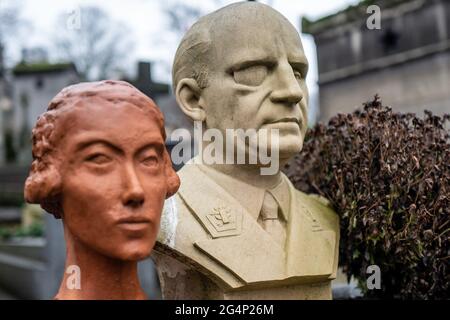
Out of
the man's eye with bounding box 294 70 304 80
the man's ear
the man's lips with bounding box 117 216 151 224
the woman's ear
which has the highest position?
the man's eye with bounding box 294 70 304 80

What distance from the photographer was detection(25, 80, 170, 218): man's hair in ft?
6.91

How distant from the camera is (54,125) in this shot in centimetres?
212

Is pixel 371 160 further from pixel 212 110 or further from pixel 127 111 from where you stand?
pixel 127 111

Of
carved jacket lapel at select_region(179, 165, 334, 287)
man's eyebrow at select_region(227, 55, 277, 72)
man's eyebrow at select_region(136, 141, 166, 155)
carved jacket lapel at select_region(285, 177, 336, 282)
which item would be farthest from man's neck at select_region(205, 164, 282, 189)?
man's eyebrow at select_region(136, 141, 166, 155)

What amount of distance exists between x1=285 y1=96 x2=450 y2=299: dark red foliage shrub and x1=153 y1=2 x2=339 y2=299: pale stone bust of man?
0.30 meters

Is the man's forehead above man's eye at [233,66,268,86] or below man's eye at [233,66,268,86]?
above

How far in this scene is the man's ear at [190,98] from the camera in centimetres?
306

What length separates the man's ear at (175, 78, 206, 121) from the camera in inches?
121

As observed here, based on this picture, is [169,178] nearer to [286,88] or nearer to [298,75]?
[286,88]

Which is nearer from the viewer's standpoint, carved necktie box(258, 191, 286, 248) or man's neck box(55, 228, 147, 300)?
man's neck box(55, 228, 147, 300)

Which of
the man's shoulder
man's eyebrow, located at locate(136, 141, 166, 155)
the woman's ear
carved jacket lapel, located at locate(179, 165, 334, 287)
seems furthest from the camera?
the man's shoulder

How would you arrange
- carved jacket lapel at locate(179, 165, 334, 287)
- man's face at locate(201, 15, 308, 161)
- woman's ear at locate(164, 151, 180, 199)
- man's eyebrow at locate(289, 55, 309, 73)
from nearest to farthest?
woman's ear at locate(164, 151, 180, 199)
carved jacket lapel at locate(179, 165, 334, 287)
man's face at locate(201, 15, 308, 161)
man's eyebrow at locate(289, 55, 309, 73)

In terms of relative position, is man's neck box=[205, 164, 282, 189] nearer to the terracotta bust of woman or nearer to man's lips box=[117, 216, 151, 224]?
the terracotta bust of woman

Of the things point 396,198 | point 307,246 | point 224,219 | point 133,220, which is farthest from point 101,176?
point 396,198
